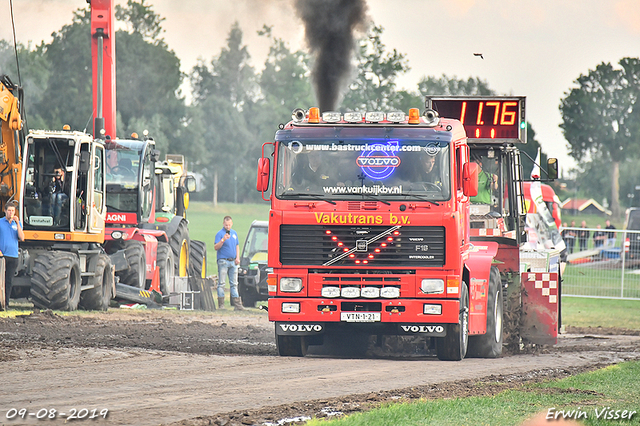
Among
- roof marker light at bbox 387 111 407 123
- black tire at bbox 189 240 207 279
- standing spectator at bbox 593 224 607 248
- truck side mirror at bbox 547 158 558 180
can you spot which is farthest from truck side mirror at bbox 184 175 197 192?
roof marker light at bbox 387 111 407 123

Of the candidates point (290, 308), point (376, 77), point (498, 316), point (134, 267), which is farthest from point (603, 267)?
point (376, 77)

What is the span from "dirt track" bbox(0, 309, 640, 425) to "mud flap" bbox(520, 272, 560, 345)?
30 cm

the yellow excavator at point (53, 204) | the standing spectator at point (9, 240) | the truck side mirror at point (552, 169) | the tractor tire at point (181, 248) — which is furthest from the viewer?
the tractor tire at point (181, 248)

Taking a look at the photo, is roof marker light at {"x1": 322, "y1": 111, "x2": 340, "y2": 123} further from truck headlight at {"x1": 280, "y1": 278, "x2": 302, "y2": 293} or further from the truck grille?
truck headlight at {"x1": 280, "y1": 278, "x2": 302, "y2": 293}

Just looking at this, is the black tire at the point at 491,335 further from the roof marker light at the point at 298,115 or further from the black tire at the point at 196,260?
the black tire at the point at 196,260

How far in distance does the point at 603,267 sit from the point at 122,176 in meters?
13.5

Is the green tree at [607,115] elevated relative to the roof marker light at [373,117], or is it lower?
elevated

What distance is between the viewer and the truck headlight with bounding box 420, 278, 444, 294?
12461 mm

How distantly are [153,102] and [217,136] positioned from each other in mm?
20928

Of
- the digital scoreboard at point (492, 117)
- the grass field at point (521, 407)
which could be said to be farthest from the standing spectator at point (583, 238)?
the grass field at point (521, 407)

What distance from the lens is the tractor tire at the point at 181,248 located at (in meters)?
25.1

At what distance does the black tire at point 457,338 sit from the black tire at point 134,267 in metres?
9.67

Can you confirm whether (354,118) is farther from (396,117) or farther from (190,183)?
(190,183)

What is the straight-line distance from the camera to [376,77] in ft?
231
